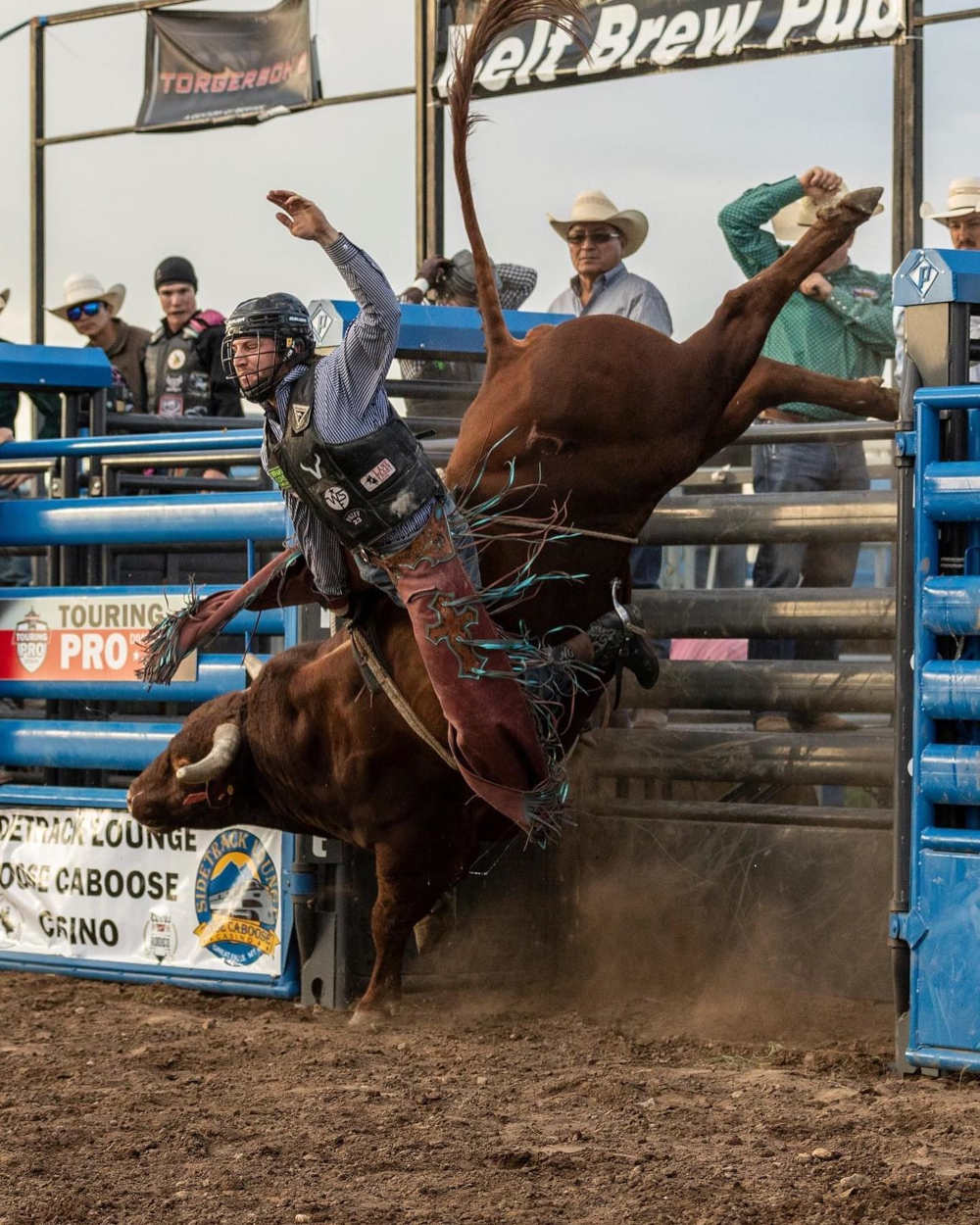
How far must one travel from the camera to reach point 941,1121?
4.04 meters

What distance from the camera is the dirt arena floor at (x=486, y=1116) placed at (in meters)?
3.50

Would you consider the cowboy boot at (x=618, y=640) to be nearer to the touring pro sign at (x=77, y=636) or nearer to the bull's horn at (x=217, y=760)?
the bull's horn at (x=217, y=760)

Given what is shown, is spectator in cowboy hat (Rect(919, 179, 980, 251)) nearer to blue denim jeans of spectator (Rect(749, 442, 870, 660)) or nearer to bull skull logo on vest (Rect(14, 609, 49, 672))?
blue denim jeans of spectator (Rect(749, 442, 870, 660))

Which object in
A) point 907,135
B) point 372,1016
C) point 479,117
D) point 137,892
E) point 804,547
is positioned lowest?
point 372,1016

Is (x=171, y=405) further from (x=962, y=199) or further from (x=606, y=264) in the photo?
(x=962, y=199)

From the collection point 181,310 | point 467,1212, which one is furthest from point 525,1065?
point 181,310

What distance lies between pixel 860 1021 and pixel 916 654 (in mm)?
1209

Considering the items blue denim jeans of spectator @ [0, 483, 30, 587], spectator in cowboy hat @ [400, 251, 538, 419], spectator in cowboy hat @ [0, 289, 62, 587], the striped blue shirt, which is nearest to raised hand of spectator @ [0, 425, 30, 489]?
spectator in cowboy hat @ [0, 289, 62, 587]

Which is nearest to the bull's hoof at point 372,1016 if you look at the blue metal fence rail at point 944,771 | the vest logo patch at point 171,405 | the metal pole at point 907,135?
the blue metal fence rail at point 944,771

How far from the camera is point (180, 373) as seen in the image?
28.6ft

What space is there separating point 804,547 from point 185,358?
356 cm

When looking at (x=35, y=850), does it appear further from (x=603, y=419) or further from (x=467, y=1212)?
(x=467, y=1212)

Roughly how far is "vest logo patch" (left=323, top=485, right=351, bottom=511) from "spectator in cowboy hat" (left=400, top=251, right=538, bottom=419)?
2.32 meters

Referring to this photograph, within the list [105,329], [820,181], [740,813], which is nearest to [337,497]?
[740,813]
